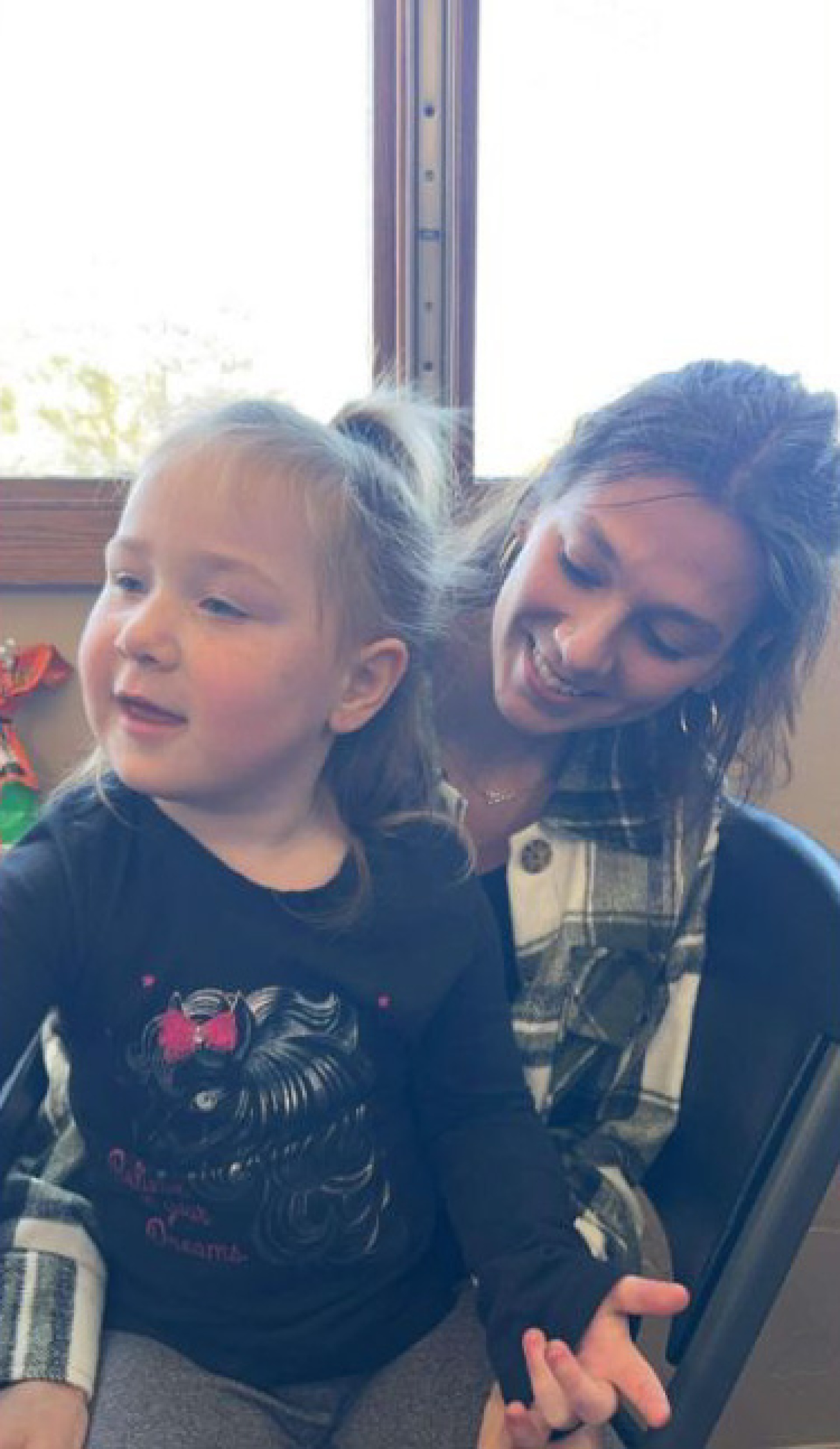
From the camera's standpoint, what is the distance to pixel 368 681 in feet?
2.63

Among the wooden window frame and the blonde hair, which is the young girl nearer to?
the blonde hair

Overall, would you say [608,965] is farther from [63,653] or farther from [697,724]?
[63,653]

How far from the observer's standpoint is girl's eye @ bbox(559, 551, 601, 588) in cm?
91

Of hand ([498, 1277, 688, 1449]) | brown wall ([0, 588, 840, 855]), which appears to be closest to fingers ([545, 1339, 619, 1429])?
hand ([498, 1277, 688, 1449])

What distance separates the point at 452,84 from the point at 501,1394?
1.15 metres

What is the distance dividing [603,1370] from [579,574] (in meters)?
0.51

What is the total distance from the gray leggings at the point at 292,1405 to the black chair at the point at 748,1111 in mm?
116

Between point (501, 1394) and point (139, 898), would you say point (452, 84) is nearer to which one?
point (139, 898)

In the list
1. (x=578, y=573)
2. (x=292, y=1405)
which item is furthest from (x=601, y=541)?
(x=292, y=1405)

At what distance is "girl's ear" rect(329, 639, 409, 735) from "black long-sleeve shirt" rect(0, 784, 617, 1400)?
97 millimetres

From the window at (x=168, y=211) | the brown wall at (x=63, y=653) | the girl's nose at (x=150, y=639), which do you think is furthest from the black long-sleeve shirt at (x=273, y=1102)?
the window at (x=168, y=211)

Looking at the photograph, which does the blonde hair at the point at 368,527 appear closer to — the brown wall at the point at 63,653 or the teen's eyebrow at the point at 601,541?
the teen's eyebrow at the point at 601,541

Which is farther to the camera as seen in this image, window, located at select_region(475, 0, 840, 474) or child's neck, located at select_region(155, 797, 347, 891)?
window, located at select_region(475, 0, 840, 474)

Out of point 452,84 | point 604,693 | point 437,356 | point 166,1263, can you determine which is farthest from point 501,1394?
point 452,84
